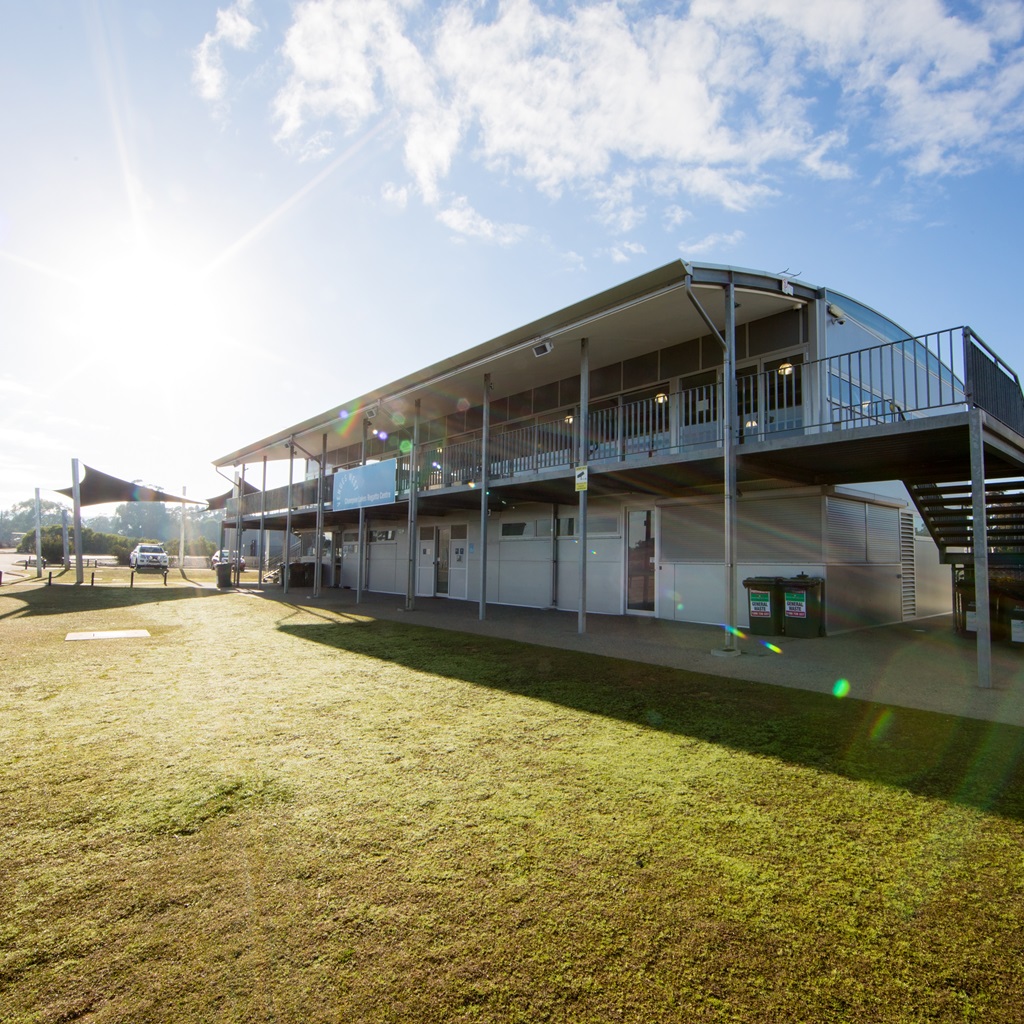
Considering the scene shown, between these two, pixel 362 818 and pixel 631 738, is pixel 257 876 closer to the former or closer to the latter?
pixel 362 818

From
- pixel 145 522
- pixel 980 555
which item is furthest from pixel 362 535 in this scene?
pixel 145 522

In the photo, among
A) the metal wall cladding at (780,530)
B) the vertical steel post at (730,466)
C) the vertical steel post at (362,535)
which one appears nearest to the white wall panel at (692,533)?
the metal wall cladding at (780,530)

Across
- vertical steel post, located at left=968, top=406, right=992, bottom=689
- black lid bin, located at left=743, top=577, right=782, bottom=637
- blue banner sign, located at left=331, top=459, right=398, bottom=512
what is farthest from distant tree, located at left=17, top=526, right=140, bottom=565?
vertical steel post, located at left=968, top=406, right=992, bottom=689

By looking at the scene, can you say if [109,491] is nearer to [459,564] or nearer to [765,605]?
[459,564]

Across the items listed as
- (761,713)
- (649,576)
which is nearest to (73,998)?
(761,713)

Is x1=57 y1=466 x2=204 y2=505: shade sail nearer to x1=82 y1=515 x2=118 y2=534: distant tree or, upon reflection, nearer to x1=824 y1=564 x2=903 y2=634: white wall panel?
x1=824 y1=564 x2=903 y2=634: white wall panel

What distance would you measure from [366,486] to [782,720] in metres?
12.7

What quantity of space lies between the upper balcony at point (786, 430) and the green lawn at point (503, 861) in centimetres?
404

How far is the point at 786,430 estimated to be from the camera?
8680 mm

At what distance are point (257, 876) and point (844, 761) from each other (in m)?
3.60

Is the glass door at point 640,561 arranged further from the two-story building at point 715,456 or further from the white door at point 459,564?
the white door at point 459,564

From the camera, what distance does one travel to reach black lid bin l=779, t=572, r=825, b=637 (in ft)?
31.3

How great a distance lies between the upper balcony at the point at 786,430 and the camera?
747cm

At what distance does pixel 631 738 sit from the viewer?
14.4ft
